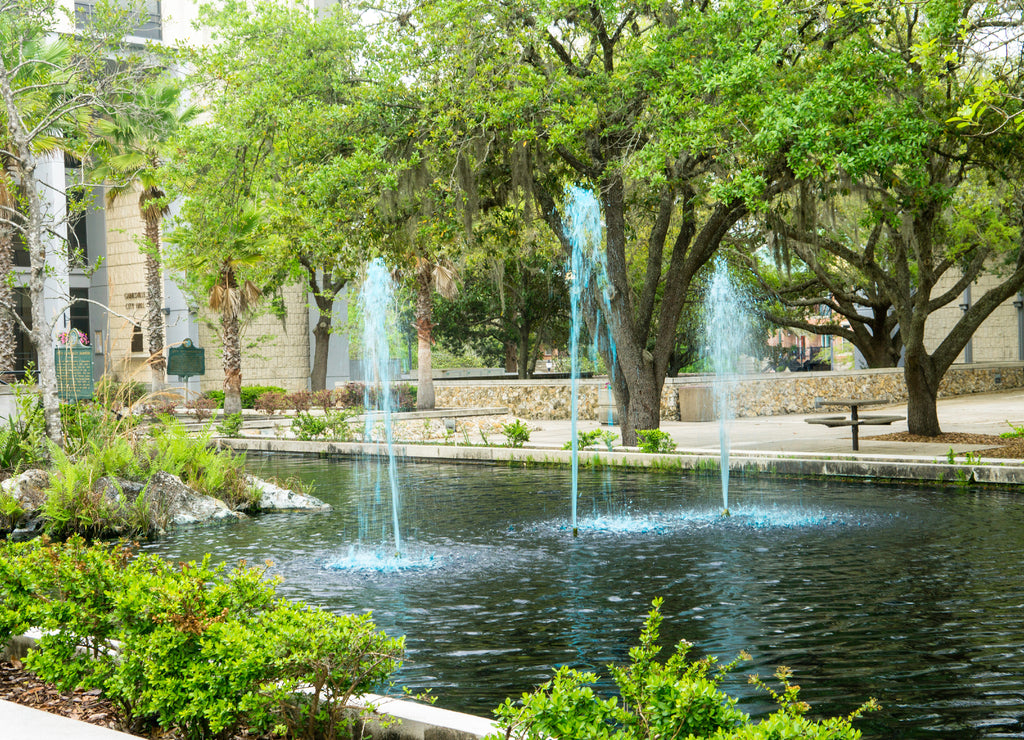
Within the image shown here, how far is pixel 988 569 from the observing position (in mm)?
8438

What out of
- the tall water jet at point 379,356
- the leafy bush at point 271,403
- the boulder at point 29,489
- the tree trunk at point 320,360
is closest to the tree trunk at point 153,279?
the leafy bush at point 271,403

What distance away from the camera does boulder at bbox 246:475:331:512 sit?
13.8 m

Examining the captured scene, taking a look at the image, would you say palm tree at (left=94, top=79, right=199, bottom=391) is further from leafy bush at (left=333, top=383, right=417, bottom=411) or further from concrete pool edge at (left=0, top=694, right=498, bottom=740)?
concrete pool edge at (left=0, top=694, right=498, bottom=740)

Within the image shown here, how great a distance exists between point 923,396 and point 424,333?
16.5 metres

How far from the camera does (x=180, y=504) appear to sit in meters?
12.9

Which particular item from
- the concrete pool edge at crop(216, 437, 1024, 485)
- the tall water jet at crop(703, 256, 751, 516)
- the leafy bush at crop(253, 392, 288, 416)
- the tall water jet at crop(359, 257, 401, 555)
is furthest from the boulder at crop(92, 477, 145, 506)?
the leafy bush at crop(253, 392, 288, 416)

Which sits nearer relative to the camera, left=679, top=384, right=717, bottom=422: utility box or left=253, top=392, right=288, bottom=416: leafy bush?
left=679, top=384, right=717, bottom=422: utility box

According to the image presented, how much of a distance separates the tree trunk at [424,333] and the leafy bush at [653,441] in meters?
14.9

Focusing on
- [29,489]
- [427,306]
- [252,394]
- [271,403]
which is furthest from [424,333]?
[29,489]

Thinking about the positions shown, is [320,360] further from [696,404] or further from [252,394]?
[696,404]

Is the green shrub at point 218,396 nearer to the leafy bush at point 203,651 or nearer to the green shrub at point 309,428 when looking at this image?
the green shrub at point 309,428

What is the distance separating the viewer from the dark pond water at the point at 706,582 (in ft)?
19.1

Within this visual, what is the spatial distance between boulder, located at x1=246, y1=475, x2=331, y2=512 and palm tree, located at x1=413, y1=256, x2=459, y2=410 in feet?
55.4

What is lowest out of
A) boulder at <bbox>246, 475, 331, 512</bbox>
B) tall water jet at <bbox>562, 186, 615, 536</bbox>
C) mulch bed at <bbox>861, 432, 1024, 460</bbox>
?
boulder at <bbox>246, 475, 331, 512</bbox>
